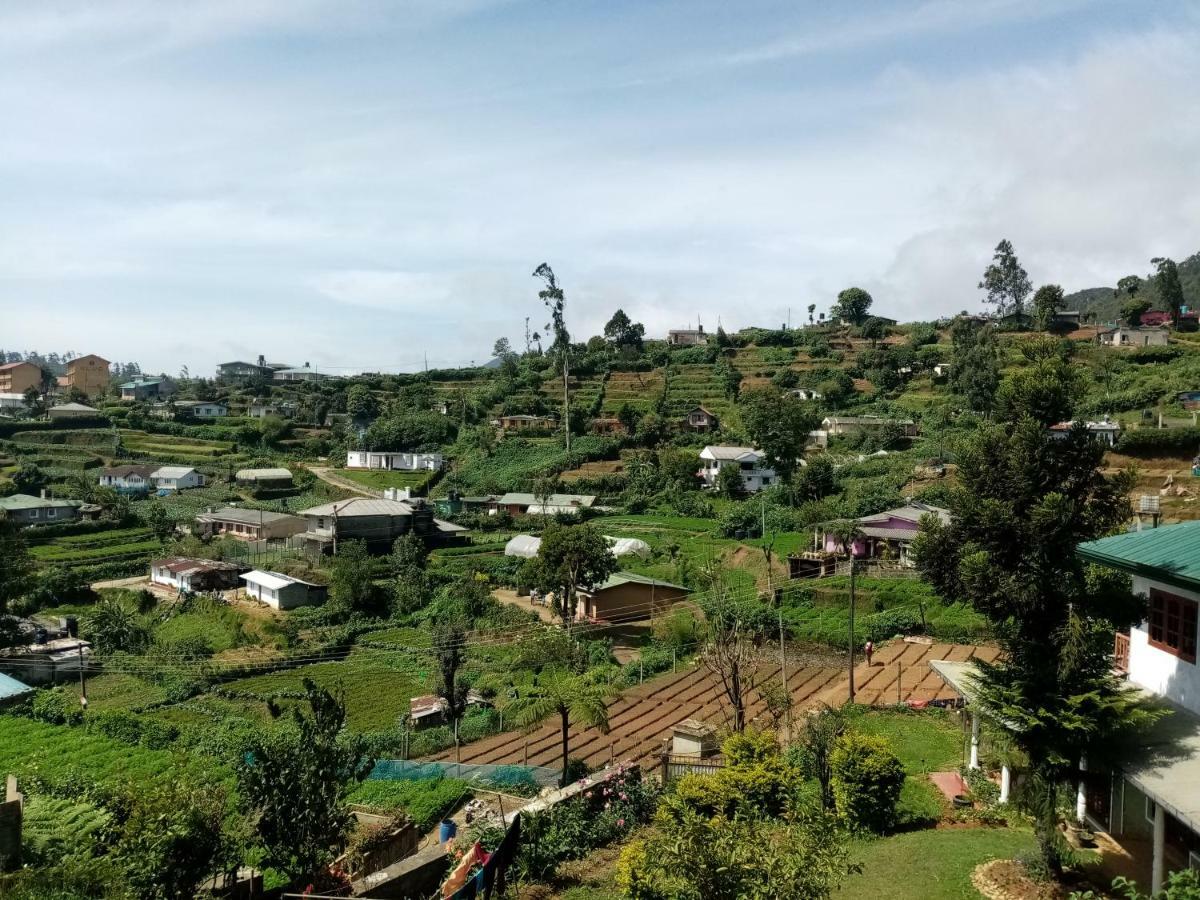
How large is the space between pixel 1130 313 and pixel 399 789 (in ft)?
255

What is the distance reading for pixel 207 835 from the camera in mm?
10539

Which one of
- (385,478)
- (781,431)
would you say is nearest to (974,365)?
(781,431)

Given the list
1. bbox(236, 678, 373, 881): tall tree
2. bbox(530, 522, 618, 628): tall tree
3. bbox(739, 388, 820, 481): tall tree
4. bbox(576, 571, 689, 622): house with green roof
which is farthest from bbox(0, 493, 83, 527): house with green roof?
bbox(236, 678, 373, 881): tall tree

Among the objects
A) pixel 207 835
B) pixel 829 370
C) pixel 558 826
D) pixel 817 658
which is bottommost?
pixel 817 658

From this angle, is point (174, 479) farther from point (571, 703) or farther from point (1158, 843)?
point (1158, 843)

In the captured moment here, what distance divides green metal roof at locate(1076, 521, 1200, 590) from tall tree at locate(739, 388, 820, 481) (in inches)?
1626

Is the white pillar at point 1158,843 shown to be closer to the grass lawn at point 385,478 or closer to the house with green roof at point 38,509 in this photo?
the house with green roof at point 38,509

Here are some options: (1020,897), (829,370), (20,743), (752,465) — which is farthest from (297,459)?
(1020,897)

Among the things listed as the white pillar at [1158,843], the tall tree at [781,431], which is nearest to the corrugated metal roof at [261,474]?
the tall tree at [781,431]

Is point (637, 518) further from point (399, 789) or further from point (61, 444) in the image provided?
point (61, 444)

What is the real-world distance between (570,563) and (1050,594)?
24211 mm

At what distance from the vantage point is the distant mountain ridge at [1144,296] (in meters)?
107

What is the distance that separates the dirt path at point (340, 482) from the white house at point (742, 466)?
24218 millimetres

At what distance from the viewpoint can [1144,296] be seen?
327ft
